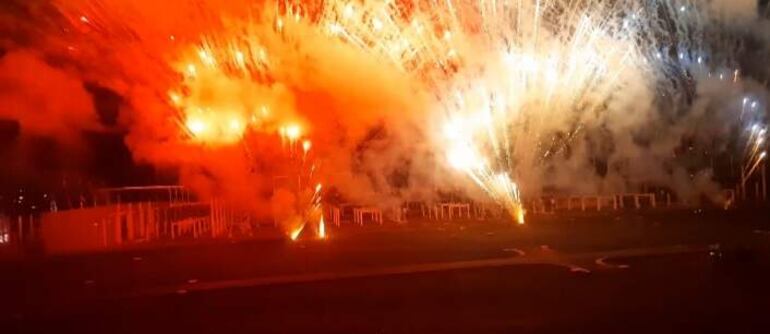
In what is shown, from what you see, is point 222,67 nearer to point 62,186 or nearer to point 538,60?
point 62,186

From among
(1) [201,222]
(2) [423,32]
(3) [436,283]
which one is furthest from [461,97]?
(3) [436,283]

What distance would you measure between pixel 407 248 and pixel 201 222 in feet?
21.7

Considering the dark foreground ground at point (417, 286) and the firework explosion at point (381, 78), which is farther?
the firework explosion at point (381, 78)

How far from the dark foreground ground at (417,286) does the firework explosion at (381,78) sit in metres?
3.64

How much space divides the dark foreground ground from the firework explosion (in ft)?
12.0

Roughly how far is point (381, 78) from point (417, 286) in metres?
9.50

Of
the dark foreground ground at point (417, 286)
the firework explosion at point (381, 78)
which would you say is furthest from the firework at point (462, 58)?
the dark foreground ground at point (417, 286)

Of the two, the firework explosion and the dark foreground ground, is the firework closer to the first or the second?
the firework explosion

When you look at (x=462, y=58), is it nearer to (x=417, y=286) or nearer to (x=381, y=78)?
(x=381, y=78)

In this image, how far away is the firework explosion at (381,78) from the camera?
53.2 feet

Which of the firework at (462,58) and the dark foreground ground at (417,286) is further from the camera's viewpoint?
the firework at (462,58)

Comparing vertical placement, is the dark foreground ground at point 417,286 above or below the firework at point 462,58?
below

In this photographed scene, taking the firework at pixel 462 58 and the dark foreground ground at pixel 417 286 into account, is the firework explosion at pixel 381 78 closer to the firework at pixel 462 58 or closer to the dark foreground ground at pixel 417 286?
the firework at pixel 462 58

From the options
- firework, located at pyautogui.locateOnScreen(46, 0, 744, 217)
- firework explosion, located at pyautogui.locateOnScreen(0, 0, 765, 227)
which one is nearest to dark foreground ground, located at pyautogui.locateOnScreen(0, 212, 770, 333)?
firework explosion, located at pyautogui.locateOnScreen(0, 0, 765, 227)
